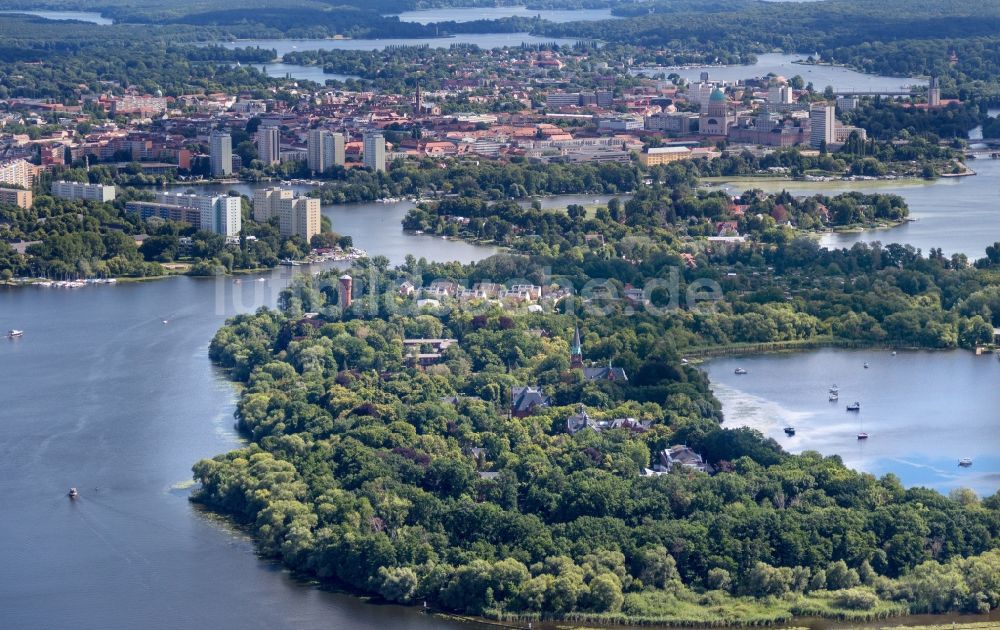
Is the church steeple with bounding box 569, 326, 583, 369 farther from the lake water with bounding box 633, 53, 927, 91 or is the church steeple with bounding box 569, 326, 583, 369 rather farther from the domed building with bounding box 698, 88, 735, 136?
the lake water with bounding box 633, 53, 927, 91

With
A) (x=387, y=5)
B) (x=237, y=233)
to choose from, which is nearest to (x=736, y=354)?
(x=237, y=233)

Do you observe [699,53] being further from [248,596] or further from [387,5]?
[248,596]

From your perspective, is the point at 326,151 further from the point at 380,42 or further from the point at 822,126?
the point at 380,42

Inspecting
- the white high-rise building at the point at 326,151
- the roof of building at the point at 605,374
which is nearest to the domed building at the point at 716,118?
the white high-rise building at the point at 326,151

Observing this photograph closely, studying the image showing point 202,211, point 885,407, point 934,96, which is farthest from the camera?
point 934,96

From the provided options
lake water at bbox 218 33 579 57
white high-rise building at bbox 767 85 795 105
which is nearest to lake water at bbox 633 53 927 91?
white high-rise building at bbox 767 85 795 105

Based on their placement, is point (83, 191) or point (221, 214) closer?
point (221, 214)

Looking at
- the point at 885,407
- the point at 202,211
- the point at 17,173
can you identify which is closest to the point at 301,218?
the point at 202,211
